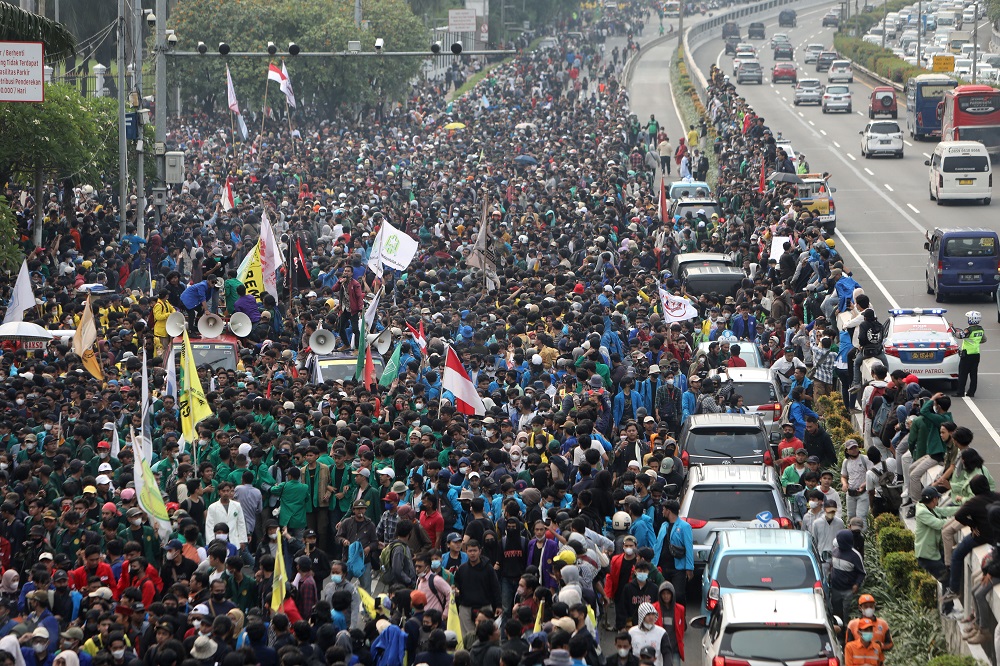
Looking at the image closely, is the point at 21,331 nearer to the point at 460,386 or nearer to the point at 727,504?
the point at 460,386

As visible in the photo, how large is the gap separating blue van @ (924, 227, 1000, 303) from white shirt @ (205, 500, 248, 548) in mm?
18670

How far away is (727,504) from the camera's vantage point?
54.5 ft

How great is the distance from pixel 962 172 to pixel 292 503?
31.3 m

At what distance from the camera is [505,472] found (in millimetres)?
16344

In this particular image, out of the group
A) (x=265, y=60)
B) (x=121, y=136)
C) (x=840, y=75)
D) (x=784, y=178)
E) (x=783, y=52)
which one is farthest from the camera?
(x=783, y=52)

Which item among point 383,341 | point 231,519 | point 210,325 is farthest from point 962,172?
point 231,519

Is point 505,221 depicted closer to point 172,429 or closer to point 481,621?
point 172,429

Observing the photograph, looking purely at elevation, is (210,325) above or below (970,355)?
above

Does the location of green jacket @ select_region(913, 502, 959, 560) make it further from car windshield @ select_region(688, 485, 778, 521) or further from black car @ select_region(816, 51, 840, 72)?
black car @ select_region(816, 51, 840, 72)

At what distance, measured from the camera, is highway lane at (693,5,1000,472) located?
84.1ft

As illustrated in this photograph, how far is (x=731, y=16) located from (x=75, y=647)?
377 feet

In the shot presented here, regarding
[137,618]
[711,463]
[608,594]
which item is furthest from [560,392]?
[137,618]

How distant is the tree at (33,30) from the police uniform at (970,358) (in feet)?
51.9

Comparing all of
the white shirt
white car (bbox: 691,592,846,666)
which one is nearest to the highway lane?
white car (bbox: 691,592,846,666)
